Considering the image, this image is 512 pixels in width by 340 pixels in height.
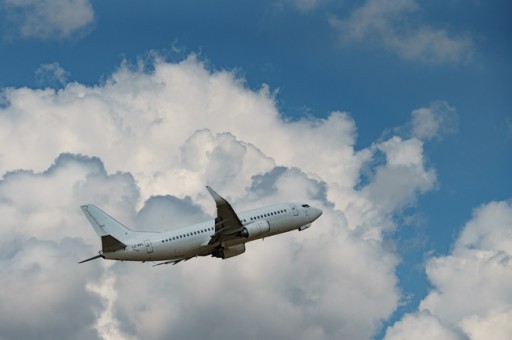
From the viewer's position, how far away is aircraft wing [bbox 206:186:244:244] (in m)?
125

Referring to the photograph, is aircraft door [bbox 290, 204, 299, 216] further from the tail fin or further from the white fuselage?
the tail fin

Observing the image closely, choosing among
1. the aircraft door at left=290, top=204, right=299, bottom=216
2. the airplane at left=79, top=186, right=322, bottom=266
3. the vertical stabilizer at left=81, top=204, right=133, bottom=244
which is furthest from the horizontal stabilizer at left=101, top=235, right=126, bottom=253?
the aircraft door at left=290, top=204, right=299, bottom=216

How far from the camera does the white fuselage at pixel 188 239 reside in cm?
12519

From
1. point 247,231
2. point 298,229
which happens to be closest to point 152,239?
point 247,231

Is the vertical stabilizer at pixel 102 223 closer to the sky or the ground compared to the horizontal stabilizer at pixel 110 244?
closer to the sky

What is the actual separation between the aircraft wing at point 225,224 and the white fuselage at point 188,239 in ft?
4.39

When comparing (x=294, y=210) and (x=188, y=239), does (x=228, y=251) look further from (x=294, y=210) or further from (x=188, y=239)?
(x=294, y=210)

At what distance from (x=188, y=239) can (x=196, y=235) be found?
1.45m

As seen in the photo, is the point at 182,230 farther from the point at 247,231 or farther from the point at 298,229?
the point at 298,229

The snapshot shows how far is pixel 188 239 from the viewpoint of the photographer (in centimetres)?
12700

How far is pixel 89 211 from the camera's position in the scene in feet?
434

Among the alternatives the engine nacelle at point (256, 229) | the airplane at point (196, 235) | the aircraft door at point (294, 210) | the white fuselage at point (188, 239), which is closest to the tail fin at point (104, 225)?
the airplane at point (196, 235)

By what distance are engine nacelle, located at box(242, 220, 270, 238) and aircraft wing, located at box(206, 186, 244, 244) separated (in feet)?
3.12

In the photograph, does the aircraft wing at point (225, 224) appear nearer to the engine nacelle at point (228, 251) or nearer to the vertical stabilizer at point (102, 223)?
the engine nacelle at point (228, 251)
